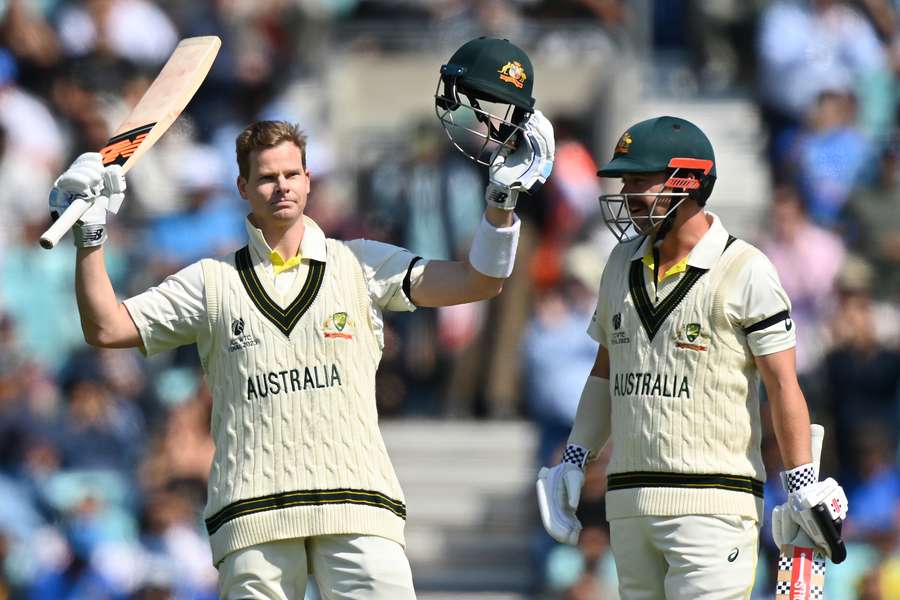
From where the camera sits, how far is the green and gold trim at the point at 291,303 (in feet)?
17.7

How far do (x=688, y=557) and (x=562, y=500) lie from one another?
1.71 feet

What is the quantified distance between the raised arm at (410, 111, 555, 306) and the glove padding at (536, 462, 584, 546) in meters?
0.70

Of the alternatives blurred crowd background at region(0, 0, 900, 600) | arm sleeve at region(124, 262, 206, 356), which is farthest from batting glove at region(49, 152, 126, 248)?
blurred crowd background at region(0, 0, 900, 600)

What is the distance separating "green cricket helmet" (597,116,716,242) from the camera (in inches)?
218

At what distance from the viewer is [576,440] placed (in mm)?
5824

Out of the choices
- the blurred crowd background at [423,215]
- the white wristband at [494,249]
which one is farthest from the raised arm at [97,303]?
the blurred crowd background at [423,215]

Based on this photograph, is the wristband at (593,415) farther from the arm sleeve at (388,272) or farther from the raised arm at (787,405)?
the arm sleeve at (388,272)

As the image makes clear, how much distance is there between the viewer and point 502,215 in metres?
5.30

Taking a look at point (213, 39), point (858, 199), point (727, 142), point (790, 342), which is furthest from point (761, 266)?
point (727, 142)

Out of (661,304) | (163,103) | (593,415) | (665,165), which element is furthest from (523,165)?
(163,103)

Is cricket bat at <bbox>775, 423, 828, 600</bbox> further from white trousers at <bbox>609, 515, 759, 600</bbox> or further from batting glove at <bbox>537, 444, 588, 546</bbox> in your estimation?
batting glove at <bbox>537, 444, 588, 546</bbox>

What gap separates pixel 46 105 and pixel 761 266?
781cm

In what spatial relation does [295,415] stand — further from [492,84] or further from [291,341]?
[492,84]

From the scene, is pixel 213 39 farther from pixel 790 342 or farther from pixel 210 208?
pixel 210 208
